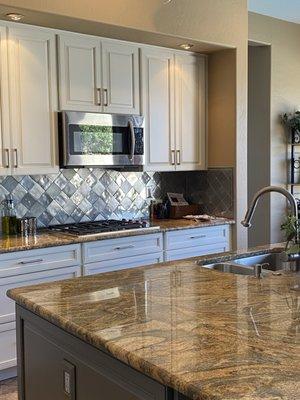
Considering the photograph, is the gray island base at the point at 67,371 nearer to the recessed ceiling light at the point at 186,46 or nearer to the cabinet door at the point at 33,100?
the cabinet door at the point at 33,100

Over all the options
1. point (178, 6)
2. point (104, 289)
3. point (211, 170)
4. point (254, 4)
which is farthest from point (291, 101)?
point (104, 289)

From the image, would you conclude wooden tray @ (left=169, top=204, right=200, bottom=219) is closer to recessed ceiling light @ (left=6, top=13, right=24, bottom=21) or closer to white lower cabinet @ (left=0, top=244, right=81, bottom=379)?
white lower cabinet @ (left=0, top=244, right=81, bottom=379)

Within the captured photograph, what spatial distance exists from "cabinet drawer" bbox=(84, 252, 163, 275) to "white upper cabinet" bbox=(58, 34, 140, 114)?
1162 mm

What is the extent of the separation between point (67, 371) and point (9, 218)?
2.15 metres

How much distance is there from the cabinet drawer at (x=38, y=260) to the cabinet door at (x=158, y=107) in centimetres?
116

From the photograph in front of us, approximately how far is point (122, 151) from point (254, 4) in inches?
85.8

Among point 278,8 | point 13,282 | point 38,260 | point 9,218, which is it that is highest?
point 278,8

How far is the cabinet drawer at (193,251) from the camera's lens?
406 cm

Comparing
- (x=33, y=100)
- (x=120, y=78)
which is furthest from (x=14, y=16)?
(x=120, y=78)

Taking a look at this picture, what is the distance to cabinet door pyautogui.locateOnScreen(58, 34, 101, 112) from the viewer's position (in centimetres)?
368

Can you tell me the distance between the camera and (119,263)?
373 centimetres

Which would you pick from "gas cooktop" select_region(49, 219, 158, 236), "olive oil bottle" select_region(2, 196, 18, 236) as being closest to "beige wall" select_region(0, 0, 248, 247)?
"gas cooktop" select_region(49, 219, 158, 236)

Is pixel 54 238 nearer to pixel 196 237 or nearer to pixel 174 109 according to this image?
pixel 196 237

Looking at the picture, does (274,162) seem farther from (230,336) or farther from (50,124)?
(230,336)
